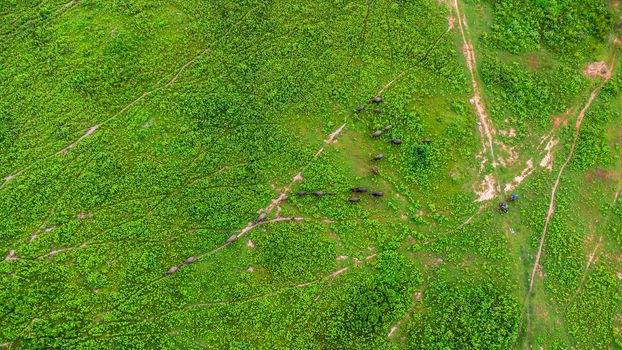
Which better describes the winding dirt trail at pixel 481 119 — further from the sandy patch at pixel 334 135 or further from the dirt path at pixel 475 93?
the sandy patch at pixel 334 135

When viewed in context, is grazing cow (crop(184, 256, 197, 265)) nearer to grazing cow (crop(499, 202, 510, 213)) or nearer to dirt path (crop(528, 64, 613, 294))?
grazing cow (crop(499, 202, 510, 213))

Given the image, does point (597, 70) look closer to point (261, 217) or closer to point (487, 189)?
point (487, 189)

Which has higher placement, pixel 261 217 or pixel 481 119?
pixel 261 217

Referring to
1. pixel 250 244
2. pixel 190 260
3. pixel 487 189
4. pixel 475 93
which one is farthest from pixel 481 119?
pixel 190 260

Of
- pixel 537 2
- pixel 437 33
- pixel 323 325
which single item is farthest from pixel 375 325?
pixel 537 2

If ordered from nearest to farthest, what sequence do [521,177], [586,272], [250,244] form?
1. [586,272]
2. [250,244]
3. [521,177]

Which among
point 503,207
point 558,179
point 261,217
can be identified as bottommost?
point 558,179

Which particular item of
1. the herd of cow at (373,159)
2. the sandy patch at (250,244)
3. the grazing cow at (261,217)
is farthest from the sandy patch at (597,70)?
the sandy patch at (250,244)

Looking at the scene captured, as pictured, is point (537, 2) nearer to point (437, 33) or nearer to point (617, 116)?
point (437, 33)
